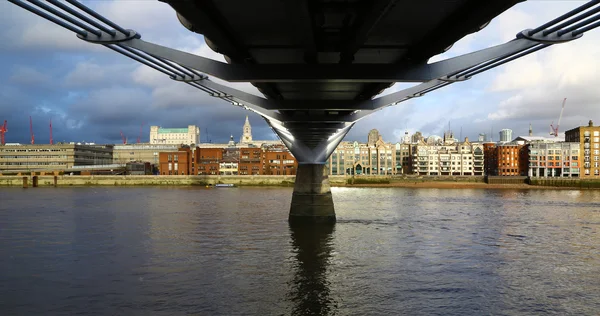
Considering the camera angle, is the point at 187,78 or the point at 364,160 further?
the point at 364,160

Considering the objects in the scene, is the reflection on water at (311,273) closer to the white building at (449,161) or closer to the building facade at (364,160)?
the building facade at (364,160)

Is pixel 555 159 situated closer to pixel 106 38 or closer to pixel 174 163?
pixel 174 163

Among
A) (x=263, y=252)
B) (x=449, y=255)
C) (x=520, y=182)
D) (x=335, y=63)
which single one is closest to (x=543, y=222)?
(x=449, y=255)

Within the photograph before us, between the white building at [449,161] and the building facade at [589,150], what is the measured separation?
22.2 m

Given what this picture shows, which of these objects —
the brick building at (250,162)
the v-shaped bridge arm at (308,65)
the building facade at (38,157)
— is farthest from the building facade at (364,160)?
the v-shaped bridge arm at (308,65)

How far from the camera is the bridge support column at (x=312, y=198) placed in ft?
107

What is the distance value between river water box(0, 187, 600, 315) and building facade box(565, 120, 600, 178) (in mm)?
89280

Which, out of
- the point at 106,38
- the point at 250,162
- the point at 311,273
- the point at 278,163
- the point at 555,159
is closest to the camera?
the point at 106,38

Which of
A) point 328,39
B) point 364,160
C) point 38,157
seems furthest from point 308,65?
point 38,157

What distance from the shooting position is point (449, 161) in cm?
12588

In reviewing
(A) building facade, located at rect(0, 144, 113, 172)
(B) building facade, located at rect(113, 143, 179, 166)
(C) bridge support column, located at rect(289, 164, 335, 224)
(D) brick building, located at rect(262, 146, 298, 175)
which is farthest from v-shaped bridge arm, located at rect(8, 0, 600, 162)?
(B) building facade, located at rect(113, 143, 179, 166)

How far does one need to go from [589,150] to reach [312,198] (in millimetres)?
102241

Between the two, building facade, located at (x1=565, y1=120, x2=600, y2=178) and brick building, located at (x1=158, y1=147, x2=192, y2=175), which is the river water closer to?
brick building, located at (x1=158, y1=147, x2=192, y2=175)

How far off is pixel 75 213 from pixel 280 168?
3043 inches
